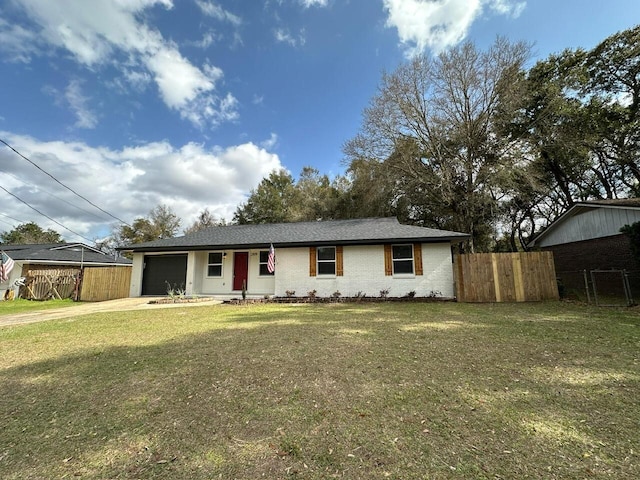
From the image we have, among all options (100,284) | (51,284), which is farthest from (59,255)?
(100,284)

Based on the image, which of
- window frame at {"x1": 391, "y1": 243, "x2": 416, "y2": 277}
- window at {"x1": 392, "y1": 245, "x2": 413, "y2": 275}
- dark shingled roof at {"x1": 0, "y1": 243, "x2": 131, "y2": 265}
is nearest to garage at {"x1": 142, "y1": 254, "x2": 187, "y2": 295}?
dark shingled roof at {"x1": 0, "y1": 243, "x2": 131, "y2": 265}

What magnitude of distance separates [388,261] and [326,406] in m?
10.5

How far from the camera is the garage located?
1597 centimetres

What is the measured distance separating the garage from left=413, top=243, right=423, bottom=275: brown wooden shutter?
11.9 meters

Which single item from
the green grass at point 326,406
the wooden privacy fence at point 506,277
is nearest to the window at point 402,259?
the wooden privacy fence at point 506,277

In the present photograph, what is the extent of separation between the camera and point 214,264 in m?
15.8

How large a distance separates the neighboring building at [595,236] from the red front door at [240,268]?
16.5 meters

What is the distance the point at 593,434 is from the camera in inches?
96.3

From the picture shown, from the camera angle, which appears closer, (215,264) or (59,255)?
(215,264)

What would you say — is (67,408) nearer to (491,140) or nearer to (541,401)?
(541,401)

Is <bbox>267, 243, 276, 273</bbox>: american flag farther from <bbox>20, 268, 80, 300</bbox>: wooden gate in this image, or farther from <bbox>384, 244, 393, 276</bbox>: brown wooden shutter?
<bbox>20, 268, 80, 300</bbox>: wooden gate

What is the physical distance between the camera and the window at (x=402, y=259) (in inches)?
514

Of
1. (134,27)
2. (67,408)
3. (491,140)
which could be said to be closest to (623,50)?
(491,140)

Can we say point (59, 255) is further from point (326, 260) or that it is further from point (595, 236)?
point (595, 236)
